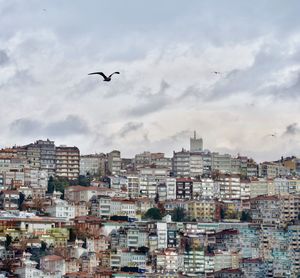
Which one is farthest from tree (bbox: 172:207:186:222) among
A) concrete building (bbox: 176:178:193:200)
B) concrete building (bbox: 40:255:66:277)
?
concrete building (bbox: 40:255:66:277)

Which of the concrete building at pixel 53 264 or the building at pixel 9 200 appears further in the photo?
the building at pixel 9 200

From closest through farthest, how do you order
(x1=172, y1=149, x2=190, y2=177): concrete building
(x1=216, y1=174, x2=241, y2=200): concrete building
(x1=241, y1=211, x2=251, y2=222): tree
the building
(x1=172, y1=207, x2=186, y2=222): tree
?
the building
(x1=172, y1=207, x2=186, y2=222): tree
(x1=241, y1=211, x2=251, y2=222): tree
(x1=216, y1=174, x2=241, y2=200): concrete building
(x1=172, y1=149, x2=190, y2=177): concrete building

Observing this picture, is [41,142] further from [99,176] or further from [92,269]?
[92,269]

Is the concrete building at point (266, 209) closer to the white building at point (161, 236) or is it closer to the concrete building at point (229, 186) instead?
the concrete building at point (229, 186)

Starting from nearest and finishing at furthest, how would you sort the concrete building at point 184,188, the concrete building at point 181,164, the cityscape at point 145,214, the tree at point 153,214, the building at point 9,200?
the cityscape at point 145,214 → the building at point 9,200 → the tree at point 153,214 → the concrete building at point 184,188 → the concrete building at point 181,164

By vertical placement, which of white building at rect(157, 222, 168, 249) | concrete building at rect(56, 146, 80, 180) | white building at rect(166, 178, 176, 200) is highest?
concrete building at rect(56, 146, 80, 180)

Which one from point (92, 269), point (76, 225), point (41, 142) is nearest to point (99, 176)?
point (41, 142)

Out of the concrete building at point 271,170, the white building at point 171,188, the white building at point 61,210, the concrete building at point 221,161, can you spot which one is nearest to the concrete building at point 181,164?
the concrete building at point 221,161

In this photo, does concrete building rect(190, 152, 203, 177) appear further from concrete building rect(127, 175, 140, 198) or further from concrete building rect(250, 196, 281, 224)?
concrete building rect(250, 196, 281, 224)
